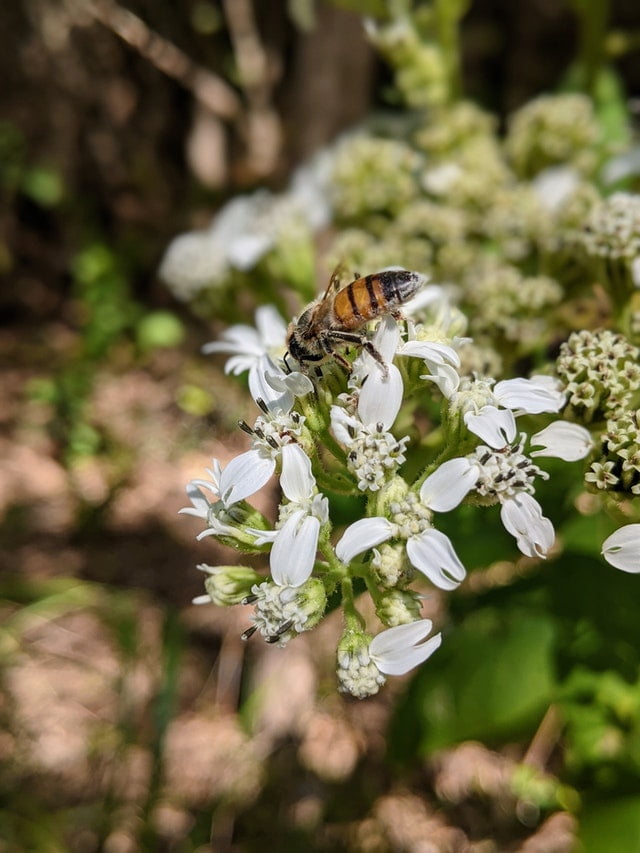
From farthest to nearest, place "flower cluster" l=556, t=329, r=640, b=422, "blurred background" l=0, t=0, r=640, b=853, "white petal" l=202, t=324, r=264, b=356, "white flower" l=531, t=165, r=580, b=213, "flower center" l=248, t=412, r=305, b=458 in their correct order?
"blurred background" l=0, t=0, r=640, b=853, "white flower" l=531, t=165, r=580, b=213, "white petal" l=202, t=324, r=264, b=356, "flower cluster" l=556, t=329, r=640, b=422, "flower center" l=248, t=412, r=305, b=458

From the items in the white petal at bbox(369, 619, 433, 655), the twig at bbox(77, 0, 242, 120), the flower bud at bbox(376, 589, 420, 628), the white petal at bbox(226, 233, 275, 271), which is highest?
the twig at bbox(77, 0, 242, 120)

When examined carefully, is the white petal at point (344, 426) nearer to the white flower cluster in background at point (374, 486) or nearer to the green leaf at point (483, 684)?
the white flower cluster in background at point (374, 486)

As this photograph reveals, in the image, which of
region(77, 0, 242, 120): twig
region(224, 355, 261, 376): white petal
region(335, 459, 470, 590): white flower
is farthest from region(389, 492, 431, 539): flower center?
region(77, 0, 242, 120): twig

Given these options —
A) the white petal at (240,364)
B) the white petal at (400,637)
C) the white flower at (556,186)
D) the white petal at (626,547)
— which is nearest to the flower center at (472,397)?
the white petal at (626,547)

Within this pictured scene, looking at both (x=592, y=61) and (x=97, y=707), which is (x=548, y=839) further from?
(x=592, y=61)

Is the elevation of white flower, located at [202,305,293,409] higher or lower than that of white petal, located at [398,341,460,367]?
higher

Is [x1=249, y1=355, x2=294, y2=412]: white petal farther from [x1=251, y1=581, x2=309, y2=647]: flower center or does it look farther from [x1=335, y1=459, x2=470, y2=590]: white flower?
[x1=251, y1=581, x2=309, y2=647]: flower center

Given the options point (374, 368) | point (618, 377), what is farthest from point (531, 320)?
point (374, 368)
